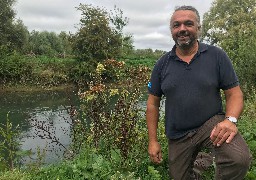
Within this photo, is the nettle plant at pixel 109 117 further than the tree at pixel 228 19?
No

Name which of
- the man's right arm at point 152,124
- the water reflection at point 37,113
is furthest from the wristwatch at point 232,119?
the water reflection at point 37,113

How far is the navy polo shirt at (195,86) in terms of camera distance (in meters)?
3.95

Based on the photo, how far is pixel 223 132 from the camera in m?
3.62

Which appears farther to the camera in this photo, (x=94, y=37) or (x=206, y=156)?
(x=94, y=37)

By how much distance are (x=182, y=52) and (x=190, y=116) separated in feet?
2.65

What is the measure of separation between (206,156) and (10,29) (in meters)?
39.6

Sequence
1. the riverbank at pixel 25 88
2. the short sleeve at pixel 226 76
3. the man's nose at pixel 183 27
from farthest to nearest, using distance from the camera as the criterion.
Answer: the riverbank at pixel 25 88 → the man's nose at pixel 183 27 → the short sleeve at pixel 226 76

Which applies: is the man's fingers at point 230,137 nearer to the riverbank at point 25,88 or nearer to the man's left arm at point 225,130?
the man's left arm at point 225,130

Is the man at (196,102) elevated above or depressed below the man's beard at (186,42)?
below

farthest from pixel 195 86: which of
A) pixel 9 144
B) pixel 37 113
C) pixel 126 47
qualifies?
pixel 126 47

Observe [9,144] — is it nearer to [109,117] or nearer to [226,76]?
[109,117]

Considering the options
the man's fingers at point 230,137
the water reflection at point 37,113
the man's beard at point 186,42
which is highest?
the man's beard at point 186,42

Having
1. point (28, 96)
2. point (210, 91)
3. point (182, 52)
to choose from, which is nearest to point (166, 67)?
point (182, 52)

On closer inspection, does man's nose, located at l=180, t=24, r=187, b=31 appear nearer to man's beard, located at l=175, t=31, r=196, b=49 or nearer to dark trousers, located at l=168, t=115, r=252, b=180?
man's beard, located at l=175, t=31, r=196, b=49
